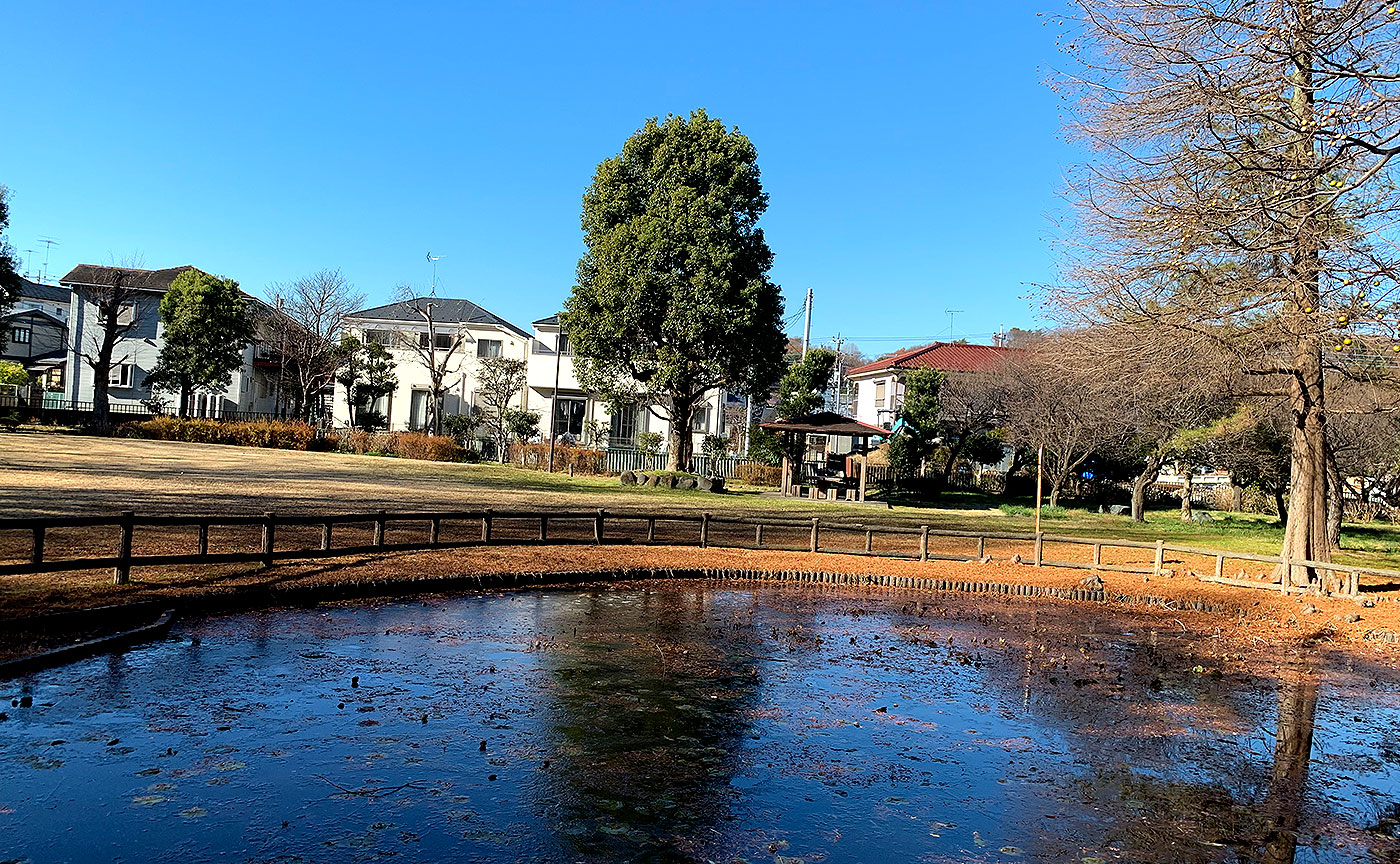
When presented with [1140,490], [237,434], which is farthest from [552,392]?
[1140,490]

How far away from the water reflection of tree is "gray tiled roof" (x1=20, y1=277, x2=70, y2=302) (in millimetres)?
69153

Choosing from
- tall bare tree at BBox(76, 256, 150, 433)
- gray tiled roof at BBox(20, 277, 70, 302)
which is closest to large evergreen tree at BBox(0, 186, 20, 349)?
tall bare tree at BBox(76, 256, 150, 433)

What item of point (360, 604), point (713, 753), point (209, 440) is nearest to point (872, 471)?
point (209, 440)

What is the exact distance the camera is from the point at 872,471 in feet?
143

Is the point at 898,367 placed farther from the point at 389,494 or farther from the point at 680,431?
the point at 389,494

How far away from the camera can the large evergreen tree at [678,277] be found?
1373 inches

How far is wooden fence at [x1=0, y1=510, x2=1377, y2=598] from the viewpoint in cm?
1141

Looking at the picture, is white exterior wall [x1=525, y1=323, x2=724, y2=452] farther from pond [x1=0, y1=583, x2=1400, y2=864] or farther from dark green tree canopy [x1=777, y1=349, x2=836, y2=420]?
pond [x1=0, y1=583, x2=1400, y2=864]

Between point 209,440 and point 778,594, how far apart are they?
3597cm

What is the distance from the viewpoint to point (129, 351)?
52656 millimetres

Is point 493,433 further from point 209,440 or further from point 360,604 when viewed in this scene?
point 360,604

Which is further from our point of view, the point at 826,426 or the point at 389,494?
the point at 826,426

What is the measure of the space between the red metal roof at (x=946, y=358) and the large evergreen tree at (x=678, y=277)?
22124mm

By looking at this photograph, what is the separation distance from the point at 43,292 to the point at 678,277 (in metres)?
54.6
